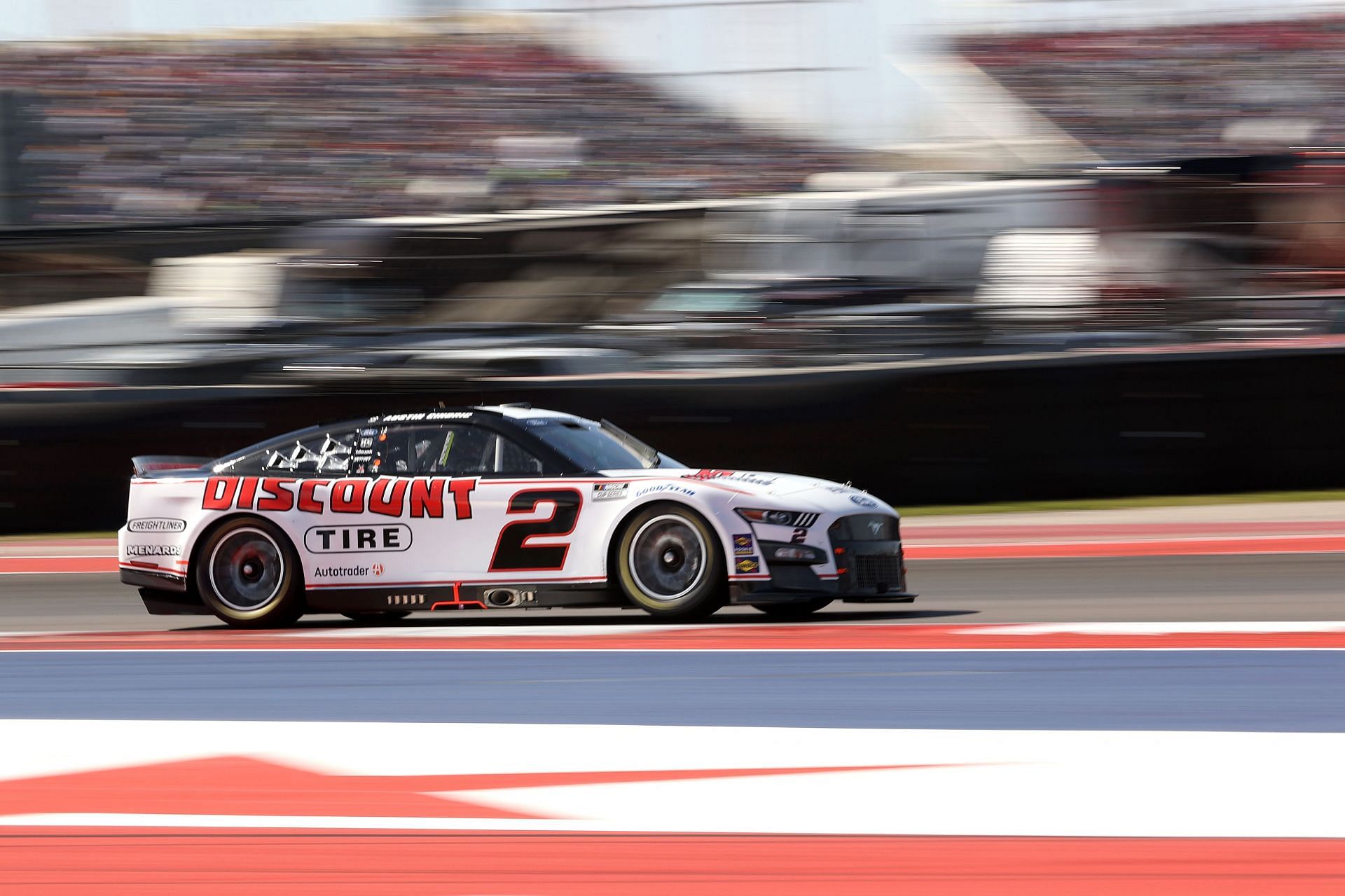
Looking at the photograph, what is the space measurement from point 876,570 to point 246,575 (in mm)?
3078

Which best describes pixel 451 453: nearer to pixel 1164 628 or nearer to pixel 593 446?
pixel 593 446

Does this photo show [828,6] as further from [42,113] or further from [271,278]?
[42,113]

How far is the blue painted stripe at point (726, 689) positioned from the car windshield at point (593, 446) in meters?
1.53

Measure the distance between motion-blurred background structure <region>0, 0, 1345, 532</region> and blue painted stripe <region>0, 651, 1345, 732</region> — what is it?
6.43 meters

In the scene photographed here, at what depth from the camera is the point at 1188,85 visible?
77.1ft

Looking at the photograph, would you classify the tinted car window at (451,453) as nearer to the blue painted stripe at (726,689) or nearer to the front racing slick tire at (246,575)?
the front racing slick tire at (246,575)

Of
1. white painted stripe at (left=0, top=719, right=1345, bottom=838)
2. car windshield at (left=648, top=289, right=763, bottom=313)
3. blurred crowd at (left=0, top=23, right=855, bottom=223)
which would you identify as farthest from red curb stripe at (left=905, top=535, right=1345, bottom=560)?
blurred crowd at (left=0, top=23, right=855, bottom=223)

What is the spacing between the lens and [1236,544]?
35.2 ft

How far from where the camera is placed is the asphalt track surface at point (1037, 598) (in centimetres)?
788

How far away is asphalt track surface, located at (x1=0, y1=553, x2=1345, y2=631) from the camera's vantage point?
7.88m

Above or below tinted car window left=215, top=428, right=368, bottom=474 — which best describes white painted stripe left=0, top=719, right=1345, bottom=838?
below

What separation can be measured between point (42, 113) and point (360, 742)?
22.0 m
